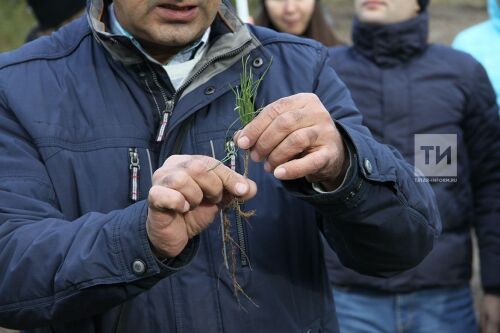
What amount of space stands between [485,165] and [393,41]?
0.69 meters

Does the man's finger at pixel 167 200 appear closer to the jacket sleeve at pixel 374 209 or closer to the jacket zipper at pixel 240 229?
the jacket sleeve at pixel 374 209

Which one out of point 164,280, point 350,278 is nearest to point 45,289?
point 164,280

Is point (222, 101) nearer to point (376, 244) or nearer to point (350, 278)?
point (376, 244)

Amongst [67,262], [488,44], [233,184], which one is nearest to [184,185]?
[233,184]

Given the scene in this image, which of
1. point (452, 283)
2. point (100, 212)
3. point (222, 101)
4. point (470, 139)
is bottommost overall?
point (452, 283)

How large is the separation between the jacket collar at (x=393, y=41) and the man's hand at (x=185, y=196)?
7.51 feet

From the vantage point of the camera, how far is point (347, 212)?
235 cm

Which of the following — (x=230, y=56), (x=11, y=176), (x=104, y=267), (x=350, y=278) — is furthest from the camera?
(x=350, y=278)

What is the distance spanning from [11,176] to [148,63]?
470 millimetres

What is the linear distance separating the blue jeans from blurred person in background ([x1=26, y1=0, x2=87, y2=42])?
7.18 ft

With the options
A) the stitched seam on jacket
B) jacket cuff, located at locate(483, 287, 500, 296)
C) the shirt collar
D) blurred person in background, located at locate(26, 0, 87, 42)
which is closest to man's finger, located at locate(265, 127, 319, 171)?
the shirt collar

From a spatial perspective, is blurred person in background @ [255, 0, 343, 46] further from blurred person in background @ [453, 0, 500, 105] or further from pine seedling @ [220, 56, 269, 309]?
pine seedling @ [220, 56, 269, 309]

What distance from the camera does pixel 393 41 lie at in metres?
4.38

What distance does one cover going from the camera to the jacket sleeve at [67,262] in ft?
7.41
